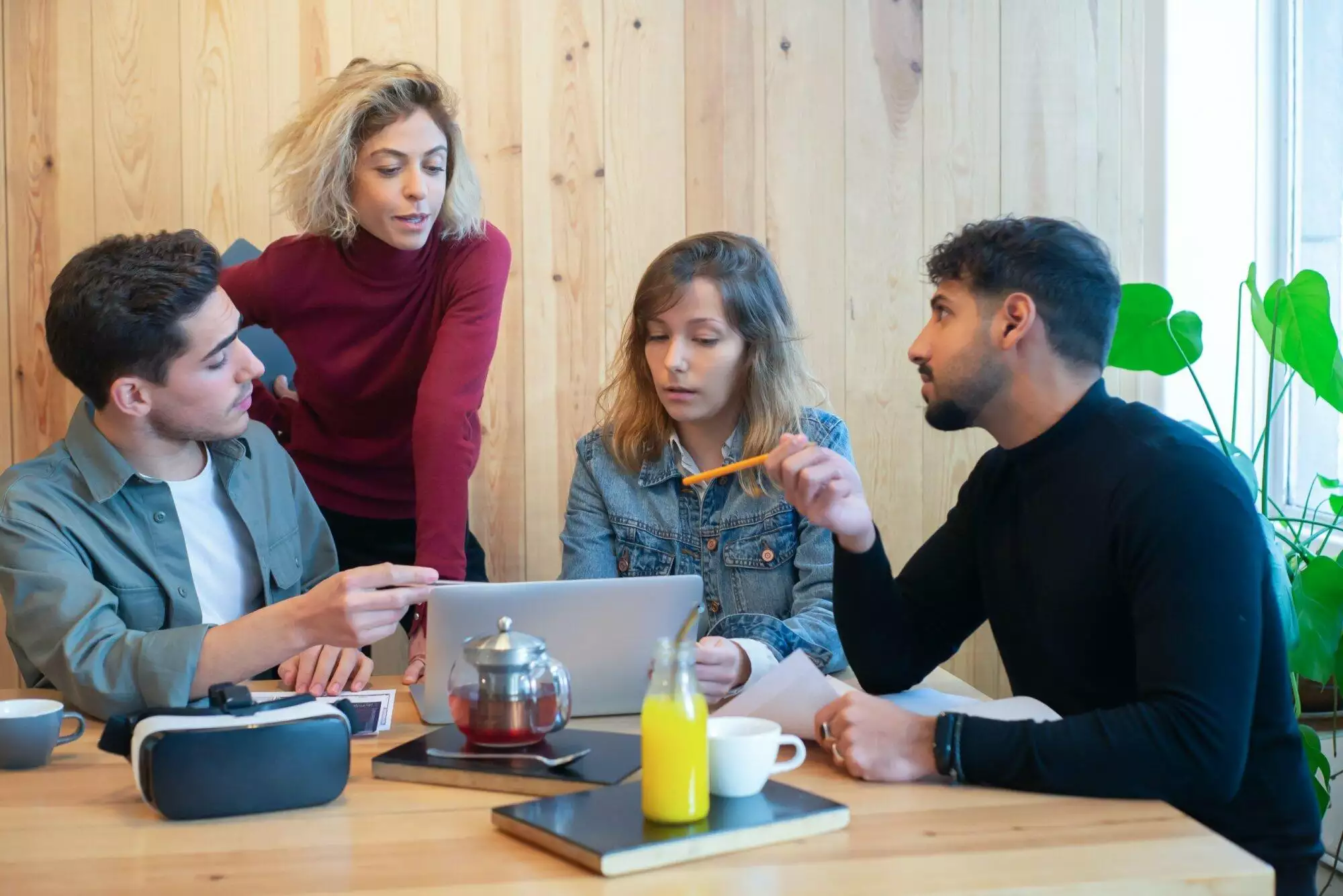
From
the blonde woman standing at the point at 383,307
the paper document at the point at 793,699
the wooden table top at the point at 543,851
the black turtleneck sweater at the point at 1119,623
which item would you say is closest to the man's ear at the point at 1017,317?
the black turtleneck sweater at the point at 1119,623

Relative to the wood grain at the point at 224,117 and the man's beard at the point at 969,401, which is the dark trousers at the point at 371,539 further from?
the man's beard at the point at 969,401

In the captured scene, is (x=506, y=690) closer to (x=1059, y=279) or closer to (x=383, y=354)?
(x=1059, y=279)

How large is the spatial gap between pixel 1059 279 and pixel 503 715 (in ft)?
2.67

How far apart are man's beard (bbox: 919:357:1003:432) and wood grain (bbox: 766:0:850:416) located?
1416 millimetres

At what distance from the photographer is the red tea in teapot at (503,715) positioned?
1.26 metres

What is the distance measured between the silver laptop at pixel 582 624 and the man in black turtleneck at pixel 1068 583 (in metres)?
0.22

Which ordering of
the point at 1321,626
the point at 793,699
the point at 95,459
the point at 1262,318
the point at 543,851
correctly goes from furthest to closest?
the point at 1262,318 → the point at 1321,626 → the point at 95,459 → the point at 793,699 → the point at 543,851

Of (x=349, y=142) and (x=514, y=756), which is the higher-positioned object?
(x=349, y=142)

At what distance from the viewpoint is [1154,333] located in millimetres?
2395

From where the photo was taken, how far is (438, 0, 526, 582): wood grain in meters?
2.81

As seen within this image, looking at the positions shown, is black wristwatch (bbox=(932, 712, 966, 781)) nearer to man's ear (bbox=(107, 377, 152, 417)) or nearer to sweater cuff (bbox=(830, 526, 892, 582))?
sweater cuff (bbox=(830, 526, 892, 582))

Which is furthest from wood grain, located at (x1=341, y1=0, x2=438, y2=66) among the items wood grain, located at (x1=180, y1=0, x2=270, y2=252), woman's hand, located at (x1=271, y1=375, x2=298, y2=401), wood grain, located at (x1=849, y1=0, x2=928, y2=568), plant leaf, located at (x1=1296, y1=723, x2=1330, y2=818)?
plant leaf, located at (x1=1296, y1=723, x2=1330, y2=818)

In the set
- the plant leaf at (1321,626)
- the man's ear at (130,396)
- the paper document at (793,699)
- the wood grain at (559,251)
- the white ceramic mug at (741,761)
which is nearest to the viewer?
the white ceramic mug at (741,761)

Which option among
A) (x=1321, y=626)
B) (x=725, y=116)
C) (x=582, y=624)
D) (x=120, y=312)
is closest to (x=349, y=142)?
(x=120, y=312)
